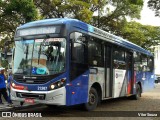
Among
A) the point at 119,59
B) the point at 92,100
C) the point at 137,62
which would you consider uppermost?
the point at 119,59

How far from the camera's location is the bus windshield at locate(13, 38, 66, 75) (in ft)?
34.9

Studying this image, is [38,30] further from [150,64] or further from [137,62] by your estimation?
[150,64]

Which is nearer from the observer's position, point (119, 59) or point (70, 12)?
point (119, 59)

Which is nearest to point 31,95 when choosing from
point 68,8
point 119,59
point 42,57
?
point 42,57

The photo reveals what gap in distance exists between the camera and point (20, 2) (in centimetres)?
1875

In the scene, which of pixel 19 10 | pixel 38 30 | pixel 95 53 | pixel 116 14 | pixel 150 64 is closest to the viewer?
pixel 38 30

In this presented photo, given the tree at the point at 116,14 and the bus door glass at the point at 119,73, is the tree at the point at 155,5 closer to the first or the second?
the bus door glass at the point at 119,73

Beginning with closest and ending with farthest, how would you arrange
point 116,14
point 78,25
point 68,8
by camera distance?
1. point 78,25
2. point 68,8
3. point 116,14

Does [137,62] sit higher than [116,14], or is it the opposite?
[116,14]

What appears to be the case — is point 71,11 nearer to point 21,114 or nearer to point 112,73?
point 112,73

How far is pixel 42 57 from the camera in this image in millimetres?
10750

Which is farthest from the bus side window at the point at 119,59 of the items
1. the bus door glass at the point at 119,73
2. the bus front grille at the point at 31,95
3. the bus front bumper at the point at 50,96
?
the bus front grille at the point at 31,95

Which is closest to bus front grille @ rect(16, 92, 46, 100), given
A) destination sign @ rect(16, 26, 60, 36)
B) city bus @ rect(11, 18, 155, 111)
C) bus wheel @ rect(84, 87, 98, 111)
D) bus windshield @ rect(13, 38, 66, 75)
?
city bus @ rect(11, 18, 155, 111)

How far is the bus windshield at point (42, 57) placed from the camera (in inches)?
419
